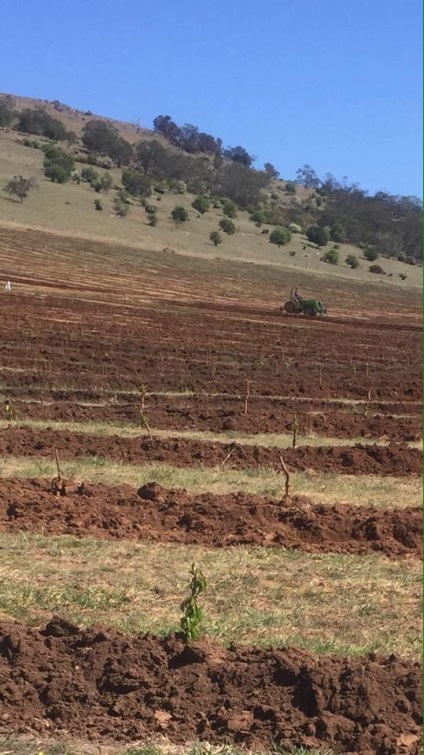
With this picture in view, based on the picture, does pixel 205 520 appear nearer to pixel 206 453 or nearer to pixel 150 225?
pixel 206 453

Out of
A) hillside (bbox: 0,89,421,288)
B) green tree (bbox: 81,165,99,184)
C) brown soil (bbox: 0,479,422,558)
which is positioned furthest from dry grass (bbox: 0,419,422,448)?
green tree (bbox: 81,165,99,184)

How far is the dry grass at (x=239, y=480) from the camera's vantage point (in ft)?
37.4

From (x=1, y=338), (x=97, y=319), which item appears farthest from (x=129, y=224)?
(x=1, y=338)

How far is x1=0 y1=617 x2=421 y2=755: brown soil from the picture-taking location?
16.4ft

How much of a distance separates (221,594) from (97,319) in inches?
848

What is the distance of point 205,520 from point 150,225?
72139mm

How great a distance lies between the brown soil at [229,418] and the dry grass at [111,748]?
32.6 ft

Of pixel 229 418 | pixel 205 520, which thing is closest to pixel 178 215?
pixel 229 418

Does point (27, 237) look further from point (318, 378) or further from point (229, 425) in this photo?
point (229, 425)

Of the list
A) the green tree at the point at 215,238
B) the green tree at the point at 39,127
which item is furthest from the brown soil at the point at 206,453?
the green tree at the point at 39,127

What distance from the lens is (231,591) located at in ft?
25.2

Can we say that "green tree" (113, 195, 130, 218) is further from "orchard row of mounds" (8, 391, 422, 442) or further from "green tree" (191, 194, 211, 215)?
"orchard row of mounds" (8, 391, 422, 442)

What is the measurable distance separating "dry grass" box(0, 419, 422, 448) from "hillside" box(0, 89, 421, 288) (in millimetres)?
54824

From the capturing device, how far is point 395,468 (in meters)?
12.8
